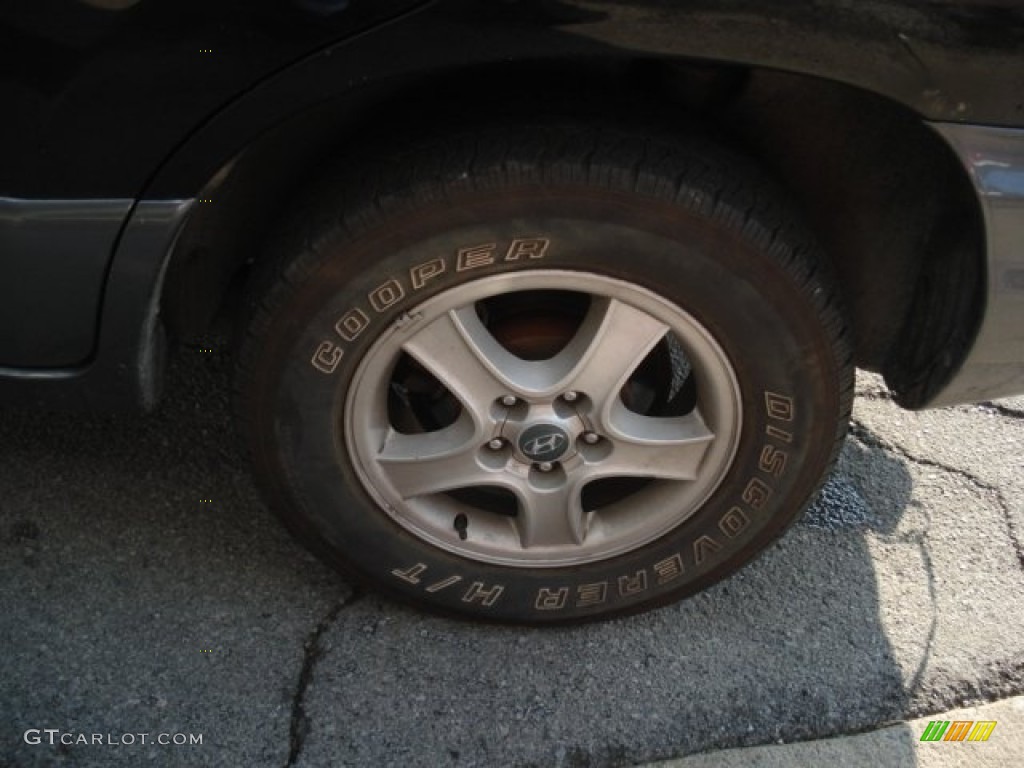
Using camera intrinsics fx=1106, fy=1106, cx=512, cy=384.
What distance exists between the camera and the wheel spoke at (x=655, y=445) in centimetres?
213

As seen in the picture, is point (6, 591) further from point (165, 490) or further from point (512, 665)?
point (512, 665)

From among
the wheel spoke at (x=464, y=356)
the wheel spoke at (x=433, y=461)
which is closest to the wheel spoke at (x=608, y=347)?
the wheel spoke at (x=464, y=356)

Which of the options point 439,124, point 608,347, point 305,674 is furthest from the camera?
point 305,674

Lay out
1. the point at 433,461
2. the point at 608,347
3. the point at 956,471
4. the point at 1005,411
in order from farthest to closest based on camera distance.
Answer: the point at 1005,411, the point at 956,471, the point at 433,461, the point at 608,347

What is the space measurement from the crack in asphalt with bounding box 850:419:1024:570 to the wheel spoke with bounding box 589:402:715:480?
98cm

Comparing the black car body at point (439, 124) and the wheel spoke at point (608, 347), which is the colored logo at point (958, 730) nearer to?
the black car body at point (439, 124)

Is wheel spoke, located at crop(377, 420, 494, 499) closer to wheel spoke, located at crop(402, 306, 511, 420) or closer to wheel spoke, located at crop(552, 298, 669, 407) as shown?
wheel spoke, located at crop(402, 306, 511, 420)

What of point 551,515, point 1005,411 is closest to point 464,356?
point 551,515

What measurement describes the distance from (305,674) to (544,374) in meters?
0.80

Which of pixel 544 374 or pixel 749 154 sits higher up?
pixel 749 154

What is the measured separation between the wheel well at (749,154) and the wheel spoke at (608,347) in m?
0.33

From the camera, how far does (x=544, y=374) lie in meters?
2.07

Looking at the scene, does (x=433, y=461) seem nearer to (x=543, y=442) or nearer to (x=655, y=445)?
(x=543, y=442)

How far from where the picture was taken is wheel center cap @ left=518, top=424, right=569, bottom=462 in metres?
2.10
